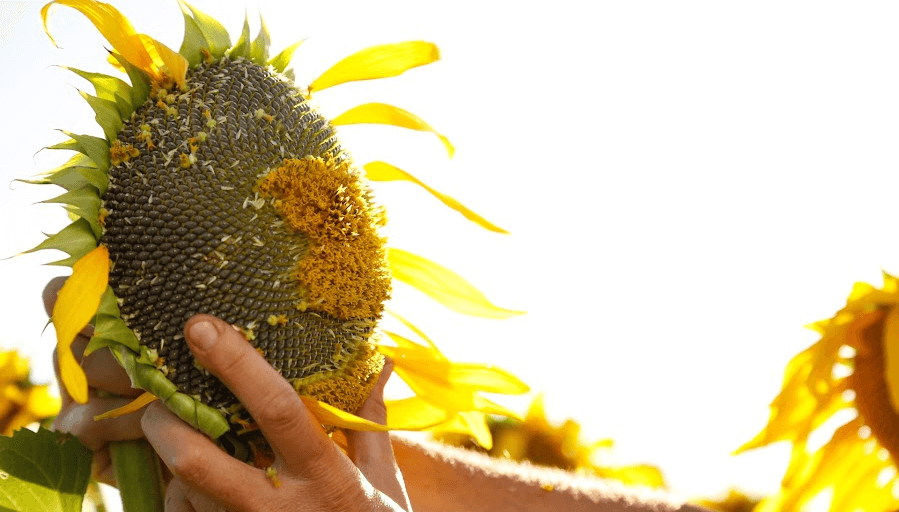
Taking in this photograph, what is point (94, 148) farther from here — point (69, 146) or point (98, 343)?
point (98, 343)

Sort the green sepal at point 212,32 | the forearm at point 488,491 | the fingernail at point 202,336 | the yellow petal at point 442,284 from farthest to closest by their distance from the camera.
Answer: the forearm at point 488,491
the yellow petal at point 442,284
the green sepal at point 212,32
the fingernail at point 202,336

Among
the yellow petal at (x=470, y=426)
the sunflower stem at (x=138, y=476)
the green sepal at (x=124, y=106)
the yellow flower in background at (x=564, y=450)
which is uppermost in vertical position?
the green sepal at (x=124, y=106)

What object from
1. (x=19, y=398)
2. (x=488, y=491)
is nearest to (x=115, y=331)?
(x=488, y=491)

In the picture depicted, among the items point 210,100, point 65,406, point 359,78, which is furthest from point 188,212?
point 65,406

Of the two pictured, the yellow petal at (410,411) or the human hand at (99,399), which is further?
the yellow petal at (410,411)

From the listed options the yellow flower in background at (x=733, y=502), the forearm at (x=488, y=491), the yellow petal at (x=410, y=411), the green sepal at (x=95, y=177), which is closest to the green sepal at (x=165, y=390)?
the green sepal at (x=95, y=177)

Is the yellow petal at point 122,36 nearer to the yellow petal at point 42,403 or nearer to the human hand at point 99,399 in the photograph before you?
the human hand at point 99,399
